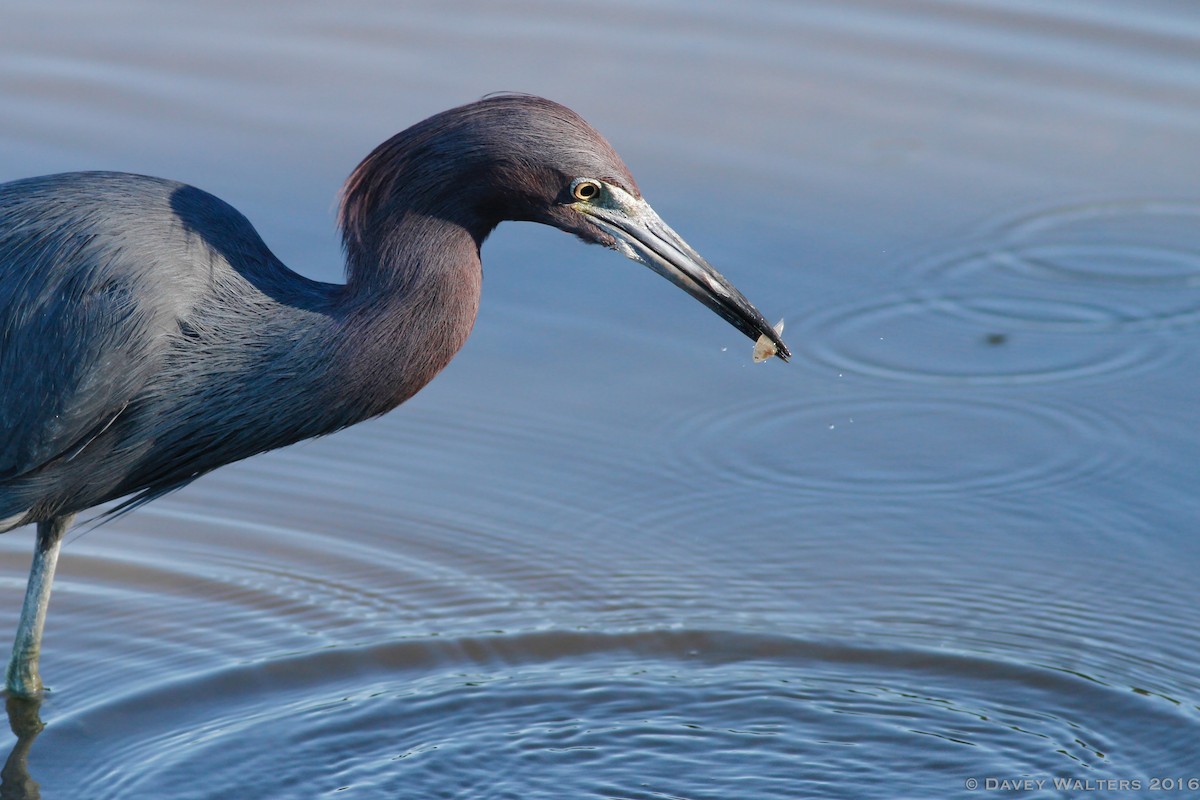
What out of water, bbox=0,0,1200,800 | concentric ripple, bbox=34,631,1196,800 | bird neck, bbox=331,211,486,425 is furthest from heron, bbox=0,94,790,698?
water, bbox=0,0,1200,800

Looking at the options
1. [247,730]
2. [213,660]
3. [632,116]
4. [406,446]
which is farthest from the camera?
[632,116]

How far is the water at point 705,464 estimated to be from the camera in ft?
21.2

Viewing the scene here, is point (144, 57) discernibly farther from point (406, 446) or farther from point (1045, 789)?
point (1045, 789)

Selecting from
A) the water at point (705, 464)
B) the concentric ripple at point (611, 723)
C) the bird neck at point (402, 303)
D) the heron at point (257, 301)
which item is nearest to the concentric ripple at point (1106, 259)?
the water at point (705, 464)

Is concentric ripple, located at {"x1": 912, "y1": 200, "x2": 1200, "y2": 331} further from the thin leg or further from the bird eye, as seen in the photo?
A: the thin leg

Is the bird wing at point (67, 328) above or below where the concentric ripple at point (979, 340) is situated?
below

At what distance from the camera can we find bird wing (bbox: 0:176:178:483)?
598 centimetres

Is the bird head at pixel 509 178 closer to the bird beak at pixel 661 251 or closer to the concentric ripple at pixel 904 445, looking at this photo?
the bird beak at pixel 661 251

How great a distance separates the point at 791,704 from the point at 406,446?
93.1 inches

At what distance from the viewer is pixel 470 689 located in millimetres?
6672

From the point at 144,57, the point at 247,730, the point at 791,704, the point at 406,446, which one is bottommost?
the point at 247,730

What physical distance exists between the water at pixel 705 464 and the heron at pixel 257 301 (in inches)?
43.2

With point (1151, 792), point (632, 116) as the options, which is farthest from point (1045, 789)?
point (632, 116)

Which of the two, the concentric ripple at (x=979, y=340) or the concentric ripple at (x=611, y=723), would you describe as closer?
the concentric ripple at (x=611, y=723)
